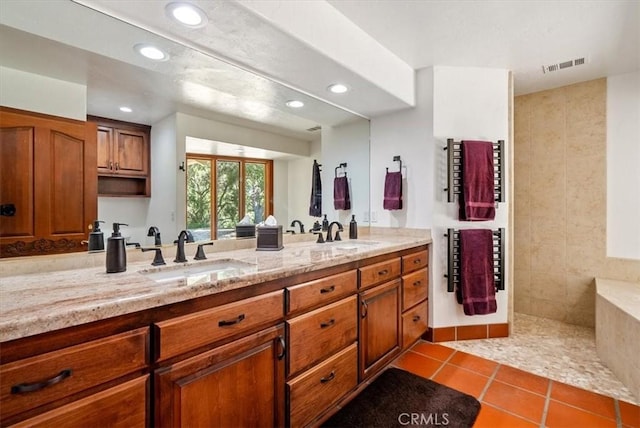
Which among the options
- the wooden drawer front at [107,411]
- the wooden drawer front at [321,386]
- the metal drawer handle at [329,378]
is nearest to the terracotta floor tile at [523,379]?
the wooden drawer front at [321,386]

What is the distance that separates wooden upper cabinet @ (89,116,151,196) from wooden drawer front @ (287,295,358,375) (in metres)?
1.09

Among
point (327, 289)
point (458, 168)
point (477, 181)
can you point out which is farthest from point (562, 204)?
point (327, 289)

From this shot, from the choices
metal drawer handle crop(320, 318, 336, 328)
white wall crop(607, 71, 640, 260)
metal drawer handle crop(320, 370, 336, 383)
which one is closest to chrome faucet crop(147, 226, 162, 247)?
metal drawer handle crop(320, 318, 336, 328)

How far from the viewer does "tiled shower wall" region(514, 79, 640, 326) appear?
2.76 meters

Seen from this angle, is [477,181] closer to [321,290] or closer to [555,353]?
[555,353]

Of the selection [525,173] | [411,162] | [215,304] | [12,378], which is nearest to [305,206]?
[411,162]

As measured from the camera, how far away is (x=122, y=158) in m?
1.53

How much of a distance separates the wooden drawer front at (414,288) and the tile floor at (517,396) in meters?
0.44

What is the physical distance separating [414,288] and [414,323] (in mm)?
275

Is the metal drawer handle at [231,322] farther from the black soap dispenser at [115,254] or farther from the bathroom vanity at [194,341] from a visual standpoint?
the black soap dispenser at [115,254]

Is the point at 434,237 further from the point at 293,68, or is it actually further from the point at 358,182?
the point at 293,68

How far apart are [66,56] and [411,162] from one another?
2.40 meters

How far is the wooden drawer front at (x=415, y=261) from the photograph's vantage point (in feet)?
7.32

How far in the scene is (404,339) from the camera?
2.20 m
